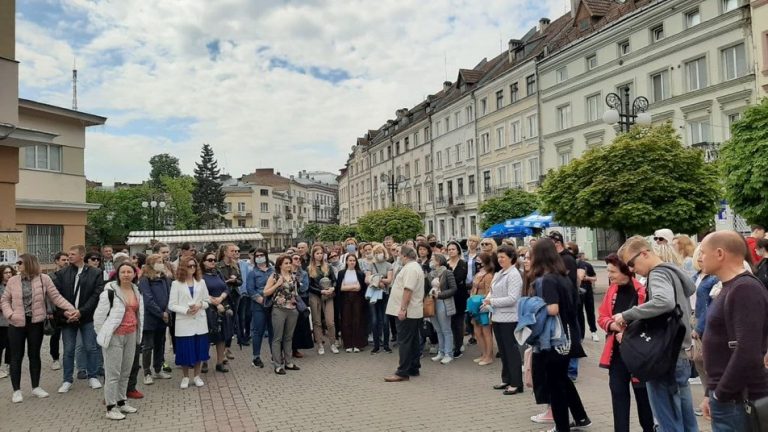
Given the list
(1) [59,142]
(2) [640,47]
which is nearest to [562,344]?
(1) [59,142]

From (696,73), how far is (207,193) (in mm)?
73269

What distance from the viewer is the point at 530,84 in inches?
1592

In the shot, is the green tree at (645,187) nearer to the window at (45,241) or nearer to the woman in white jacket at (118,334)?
the woman in white jacket at (118,334)

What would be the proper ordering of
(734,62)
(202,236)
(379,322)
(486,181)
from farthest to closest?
(202,236) < (486,181) < (734,62) < (379,322)

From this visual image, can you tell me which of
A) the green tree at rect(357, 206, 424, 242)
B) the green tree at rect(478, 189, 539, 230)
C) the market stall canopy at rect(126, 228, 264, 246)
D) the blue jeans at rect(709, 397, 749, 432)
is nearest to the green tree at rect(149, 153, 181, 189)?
the market stall canopy at rect(126, 228, 264, 246)

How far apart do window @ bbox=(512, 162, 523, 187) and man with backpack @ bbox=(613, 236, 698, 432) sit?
37.8 m

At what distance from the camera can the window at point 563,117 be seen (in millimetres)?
37125

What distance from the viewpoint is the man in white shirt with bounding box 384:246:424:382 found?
8422mm

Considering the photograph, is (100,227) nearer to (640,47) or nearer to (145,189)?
(145,189)

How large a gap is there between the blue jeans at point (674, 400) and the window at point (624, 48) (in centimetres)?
3120

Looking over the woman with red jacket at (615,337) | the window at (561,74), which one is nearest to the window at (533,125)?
the window at (561,74)

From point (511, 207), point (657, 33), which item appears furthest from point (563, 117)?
point (657, 33)

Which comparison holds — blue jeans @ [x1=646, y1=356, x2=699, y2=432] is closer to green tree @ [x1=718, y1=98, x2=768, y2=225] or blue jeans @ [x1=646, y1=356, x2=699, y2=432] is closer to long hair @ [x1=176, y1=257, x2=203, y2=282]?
long hair @ [x1=176, y1=257, x2=203, y2=282]

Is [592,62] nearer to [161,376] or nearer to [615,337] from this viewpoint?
[161,376]
